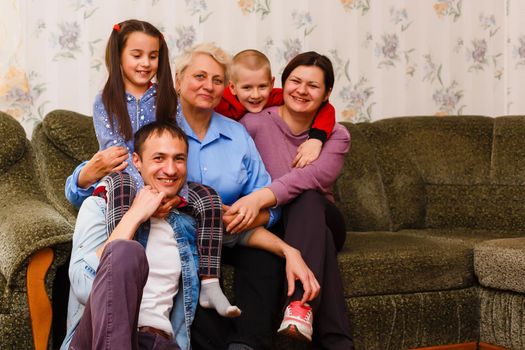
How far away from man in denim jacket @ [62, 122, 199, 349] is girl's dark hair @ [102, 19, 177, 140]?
8 cm

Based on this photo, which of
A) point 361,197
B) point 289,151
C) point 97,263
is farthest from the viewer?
point 361,197

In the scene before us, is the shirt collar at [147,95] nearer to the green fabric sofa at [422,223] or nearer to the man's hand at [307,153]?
the green fabric sofa at [422,223]

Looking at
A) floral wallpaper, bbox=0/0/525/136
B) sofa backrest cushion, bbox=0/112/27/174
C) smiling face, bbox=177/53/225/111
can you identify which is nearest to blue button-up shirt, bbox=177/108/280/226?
smiling face, bbox=177/53/225/111

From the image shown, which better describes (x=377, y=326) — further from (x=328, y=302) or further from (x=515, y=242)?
(x=515, y=242)

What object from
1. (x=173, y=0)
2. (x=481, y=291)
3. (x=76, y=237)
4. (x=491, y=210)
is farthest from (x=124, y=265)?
(x=491, y=210)

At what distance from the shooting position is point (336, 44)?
350 centimetres

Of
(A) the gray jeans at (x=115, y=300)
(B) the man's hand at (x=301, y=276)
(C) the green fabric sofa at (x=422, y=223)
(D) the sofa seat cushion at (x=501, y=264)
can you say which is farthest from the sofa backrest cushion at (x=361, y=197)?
(A) the gray jeans at (x=115, y=300)

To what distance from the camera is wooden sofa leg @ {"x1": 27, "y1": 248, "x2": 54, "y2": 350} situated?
2114mm

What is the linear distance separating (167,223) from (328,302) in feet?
1.66

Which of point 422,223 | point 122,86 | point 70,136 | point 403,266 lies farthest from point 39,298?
point 422,223

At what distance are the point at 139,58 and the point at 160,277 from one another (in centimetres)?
63

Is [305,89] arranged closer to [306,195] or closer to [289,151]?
[289,151]

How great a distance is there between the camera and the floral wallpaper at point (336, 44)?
296 cm

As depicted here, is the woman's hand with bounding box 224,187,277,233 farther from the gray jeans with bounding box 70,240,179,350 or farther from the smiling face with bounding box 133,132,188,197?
the gray jeans with bounding box 70,240,179,350
